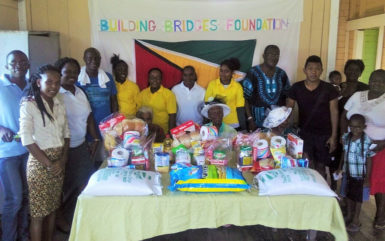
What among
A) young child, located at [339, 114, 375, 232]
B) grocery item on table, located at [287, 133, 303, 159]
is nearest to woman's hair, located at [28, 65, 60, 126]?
grocery item on table, located at [287, 133, 303, 159]

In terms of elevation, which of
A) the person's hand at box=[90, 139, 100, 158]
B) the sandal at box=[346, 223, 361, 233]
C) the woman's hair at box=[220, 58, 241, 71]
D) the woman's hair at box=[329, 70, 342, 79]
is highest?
the woman's hair at box=[220, 58, 241, 71]

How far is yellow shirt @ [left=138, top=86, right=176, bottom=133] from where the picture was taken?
362 cm

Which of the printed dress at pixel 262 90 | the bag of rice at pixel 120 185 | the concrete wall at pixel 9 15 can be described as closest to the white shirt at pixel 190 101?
the printed dress at pixel 262 90

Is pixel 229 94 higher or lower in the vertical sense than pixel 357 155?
higher

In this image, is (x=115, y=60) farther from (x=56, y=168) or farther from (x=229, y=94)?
(x=56, y=168)

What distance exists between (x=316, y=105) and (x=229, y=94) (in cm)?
92

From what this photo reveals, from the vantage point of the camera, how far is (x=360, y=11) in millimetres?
6664

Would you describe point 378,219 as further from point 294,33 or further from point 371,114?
point 294,33

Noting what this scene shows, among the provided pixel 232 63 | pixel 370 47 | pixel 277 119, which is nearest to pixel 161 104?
pixel 232 63

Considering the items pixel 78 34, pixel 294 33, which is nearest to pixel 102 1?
pixel 78 34

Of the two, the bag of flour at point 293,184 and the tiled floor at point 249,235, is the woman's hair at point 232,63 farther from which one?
the bag of flour at point 293,184

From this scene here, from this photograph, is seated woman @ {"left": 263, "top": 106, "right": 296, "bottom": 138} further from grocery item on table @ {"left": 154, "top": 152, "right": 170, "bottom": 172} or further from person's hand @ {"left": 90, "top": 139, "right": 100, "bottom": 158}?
person's hand @ {"left": 90, "top": 139, "right": 100, "bottom": 158}

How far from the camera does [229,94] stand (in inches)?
143

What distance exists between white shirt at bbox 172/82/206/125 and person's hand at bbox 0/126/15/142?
1806mm
